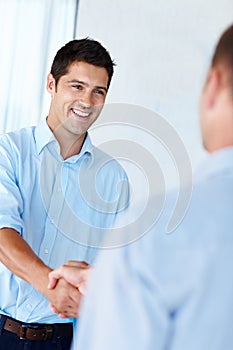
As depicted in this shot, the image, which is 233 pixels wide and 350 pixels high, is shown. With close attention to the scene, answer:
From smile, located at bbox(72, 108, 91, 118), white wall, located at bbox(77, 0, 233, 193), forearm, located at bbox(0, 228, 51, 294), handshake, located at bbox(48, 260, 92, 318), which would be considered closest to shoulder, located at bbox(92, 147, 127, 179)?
smile, located at bbox(72, 108, 91, 118)

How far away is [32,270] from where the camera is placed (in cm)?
171

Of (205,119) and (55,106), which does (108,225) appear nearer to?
(55,106)

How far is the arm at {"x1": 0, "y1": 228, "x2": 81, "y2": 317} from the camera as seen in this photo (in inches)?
64.1

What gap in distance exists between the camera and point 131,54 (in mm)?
3516

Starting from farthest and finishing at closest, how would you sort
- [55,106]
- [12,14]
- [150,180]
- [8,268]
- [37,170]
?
[12,14]
[150,180]
[55,106]
[37,170]
[8,268]

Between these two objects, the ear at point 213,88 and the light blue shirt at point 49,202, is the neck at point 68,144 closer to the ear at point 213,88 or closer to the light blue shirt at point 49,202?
the light blue shirt at point 49,202

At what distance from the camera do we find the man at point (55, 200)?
1778 mm

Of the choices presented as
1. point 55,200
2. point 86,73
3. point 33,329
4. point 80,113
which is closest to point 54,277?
point 33,329

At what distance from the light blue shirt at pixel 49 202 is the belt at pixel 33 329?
18 mm

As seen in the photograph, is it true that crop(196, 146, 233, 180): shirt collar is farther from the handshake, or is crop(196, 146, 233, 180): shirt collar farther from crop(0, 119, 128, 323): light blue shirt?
crop(0, 119, 128, 323): light blue shirt

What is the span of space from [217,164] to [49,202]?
4.05 ft

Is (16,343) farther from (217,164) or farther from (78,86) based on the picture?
(217,164)

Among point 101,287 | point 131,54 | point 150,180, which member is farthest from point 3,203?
point 131,54

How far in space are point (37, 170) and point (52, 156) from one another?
0.08 m
